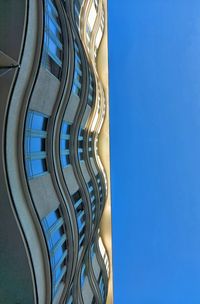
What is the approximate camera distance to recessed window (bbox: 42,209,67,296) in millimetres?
13178

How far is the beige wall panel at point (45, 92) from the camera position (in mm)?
12227

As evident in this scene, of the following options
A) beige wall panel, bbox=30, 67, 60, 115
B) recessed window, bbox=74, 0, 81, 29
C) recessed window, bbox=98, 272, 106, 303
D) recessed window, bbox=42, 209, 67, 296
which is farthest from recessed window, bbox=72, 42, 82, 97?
recessed window, bbox=98, 272, 106, 303

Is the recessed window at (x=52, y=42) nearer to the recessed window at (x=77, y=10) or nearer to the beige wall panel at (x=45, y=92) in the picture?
the beige wall panel at (x=45, y=92)

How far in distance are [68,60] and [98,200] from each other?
1369cm

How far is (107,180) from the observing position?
30.0 metres

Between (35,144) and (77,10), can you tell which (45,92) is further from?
(77,10)

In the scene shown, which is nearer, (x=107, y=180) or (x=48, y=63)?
(x=48, y=63)

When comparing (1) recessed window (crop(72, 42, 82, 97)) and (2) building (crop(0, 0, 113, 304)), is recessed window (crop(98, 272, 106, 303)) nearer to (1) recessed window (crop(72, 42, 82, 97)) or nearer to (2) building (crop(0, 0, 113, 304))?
(2) building (crop(0, 0, 113, 304))

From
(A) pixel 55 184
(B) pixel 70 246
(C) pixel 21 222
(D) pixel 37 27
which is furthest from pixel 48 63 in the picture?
(B) pixel 70 246

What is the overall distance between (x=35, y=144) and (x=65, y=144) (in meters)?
4.75

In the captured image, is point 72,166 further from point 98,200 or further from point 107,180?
point 107,180

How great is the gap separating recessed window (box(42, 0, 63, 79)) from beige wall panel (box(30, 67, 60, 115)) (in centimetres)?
46

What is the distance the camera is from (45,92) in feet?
43.0

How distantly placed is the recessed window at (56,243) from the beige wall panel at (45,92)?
5.41 metres
